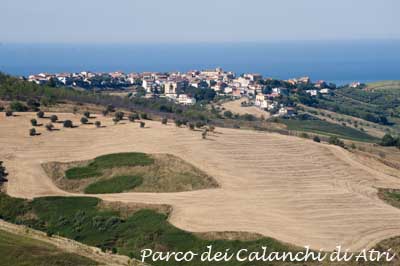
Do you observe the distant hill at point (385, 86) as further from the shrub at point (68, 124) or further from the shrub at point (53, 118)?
the shrub at point (68, 124)

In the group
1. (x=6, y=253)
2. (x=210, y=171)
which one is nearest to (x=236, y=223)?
(x=210, y=171)

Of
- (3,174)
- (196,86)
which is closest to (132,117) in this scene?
(3,174)

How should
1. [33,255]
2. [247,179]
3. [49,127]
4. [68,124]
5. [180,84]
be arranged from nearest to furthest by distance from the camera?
1. [33,255]
2. [247,179]
3. [49,127]
4. [68,124]
5. [180,84]

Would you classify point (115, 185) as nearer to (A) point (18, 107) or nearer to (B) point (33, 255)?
(B) point (33, 255)

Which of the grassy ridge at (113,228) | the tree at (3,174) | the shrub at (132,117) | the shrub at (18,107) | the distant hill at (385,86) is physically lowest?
the distant hill at (385,86)

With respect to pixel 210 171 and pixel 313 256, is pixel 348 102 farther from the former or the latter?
pixel 313 256

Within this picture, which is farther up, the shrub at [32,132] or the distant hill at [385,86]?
the shrub at [32,132]

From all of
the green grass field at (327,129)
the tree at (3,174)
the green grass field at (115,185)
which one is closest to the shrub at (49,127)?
the tree at (3,174)
